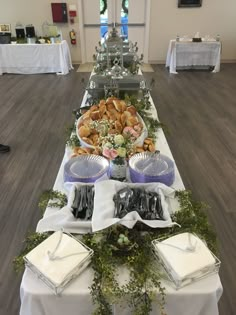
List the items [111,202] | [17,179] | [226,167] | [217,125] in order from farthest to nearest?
1. [217,125]
2. [226,167]
3. [17,179]
4. [111,202]

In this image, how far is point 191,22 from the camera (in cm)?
679

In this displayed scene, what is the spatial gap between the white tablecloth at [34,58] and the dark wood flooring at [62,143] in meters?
0.21

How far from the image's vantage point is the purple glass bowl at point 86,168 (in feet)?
5.08

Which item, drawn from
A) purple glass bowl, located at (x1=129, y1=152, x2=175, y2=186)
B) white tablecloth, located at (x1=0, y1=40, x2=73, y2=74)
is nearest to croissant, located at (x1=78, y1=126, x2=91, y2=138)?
purple glass bowl, located at (x1=129, y1=152, x2=175, y2=186)

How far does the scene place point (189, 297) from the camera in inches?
40.9

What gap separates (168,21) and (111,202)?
22.0 ft

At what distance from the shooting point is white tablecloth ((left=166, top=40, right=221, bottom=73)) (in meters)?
6.16

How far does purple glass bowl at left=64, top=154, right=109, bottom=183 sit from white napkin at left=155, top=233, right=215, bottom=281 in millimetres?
593

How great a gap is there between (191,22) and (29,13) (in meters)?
4.08

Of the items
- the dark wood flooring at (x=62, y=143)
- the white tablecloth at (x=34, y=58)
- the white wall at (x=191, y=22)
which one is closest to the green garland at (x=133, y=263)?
the dark wood flooring at (x=62, y=143)

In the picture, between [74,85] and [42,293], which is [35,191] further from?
[74,85]

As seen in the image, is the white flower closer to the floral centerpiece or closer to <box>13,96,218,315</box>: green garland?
the floral centerpiece

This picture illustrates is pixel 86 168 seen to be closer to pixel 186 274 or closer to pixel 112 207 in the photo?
pixel 112 207

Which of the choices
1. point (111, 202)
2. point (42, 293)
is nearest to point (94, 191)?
point (111, 202)
